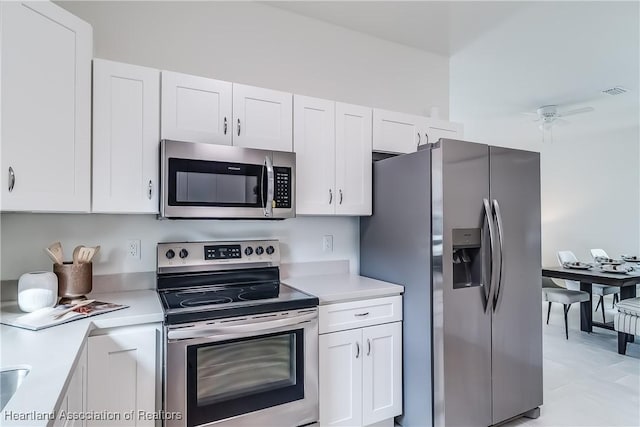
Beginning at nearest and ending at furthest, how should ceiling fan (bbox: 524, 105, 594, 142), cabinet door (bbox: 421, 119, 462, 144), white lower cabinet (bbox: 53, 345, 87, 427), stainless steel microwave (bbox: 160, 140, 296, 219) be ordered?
white lower cabinet (bbox: 53, 345, 87, 427)
stainless steel microwave (bbox: 160, 140, 296, 219)
cabinet door (bbox: 421, 119, 462, 144)
ceiling fan (bbox: 524, 105, 594, 142)

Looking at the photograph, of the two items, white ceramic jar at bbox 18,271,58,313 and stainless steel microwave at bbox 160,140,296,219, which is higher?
stainless steel microwave at bbox 160,140,296,219

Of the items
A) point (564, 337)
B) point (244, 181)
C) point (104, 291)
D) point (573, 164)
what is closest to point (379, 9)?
point (244, 181)

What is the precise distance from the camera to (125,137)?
6.16 feet

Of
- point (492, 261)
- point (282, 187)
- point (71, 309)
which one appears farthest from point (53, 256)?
point (492, 261)

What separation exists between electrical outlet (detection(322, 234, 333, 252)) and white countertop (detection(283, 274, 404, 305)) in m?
0.23

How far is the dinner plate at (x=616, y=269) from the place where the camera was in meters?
3.93

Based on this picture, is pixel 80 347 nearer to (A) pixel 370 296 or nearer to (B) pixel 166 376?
(B) pixel 166 376

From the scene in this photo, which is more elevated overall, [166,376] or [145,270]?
[145,270]

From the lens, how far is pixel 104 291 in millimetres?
2051

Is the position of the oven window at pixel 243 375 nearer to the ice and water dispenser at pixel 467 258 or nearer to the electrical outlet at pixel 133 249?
the electrical outlet at pixel 133 249

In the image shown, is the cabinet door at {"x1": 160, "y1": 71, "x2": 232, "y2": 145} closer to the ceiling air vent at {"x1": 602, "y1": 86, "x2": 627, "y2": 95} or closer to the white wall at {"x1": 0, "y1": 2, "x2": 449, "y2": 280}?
the white wall at {"x1": 0, "y1": 2, "x2": 449, "y2": 280}

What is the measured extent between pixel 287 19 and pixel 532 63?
2.38 m

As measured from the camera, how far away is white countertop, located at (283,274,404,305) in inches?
81.7

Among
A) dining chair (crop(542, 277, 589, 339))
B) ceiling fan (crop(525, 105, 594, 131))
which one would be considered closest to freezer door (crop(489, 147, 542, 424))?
dining chair (crop(542, 277, 589, 339))
